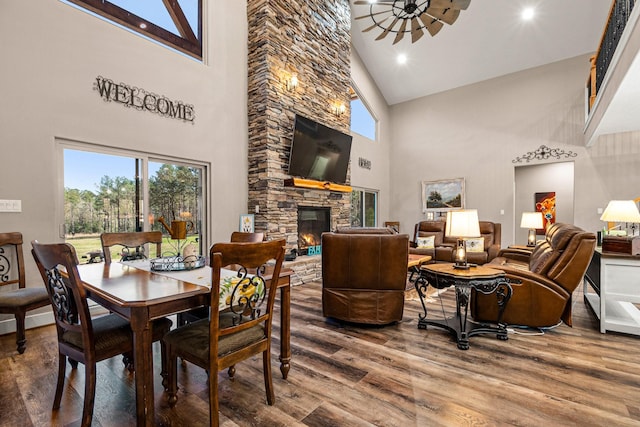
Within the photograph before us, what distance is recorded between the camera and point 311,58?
584 cm

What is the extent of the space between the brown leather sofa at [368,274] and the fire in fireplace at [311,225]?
101 inches

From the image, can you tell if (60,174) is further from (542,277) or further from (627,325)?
(627,325)

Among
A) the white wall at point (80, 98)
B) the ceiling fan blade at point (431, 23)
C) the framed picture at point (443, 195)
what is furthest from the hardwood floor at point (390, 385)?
the framed picture at point (443, 195)

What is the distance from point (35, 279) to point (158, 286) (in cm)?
249

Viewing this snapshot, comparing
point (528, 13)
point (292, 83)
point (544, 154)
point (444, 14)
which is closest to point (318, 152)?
point (292, 83)

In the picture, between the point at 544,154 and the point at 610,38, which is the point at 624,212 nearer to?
the point at 610,38

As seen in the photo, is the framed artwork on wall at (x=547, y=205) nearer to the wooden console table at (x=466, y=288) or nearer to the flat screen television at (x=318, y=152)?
the flat screen television at (x=318, y=152)

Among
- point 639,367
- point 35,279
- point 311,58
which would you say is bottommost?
point 639,367

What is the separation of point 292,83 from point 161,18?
206cm

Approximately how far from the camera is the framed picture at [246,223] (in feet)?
16.2

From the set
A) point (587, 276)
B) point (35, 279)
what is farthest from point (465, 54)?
point (35, 279)

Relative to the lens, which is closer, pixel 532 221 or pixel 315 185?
pixel 532 221

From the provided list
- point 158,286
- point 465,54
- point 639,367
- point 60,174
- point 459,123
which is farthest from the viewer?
point 459,123

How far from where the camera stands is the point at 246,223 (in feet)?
16.3
